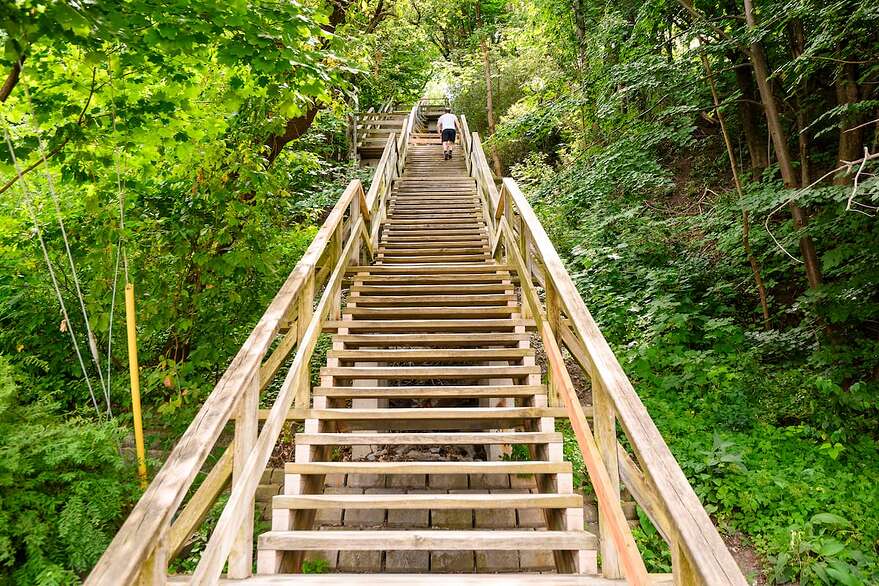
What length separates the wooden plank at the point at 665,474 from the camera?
114 cm

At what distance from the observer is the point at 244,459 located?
1890 mm

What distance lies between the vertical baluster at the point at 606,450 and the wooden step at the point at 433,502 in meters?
0.23

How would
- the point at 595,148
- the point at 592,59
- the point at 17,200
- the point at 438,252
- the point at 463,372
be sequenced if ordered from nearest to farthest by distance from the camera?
the point at 463,372, the point at 17,200, the point at 438,252, the point at 592,59, the point at 595,148

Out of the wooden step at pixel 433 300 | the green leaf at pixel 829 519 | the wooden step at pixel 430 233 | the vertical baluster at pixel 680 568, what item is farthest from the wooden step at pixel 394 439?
the wooden step at pixel 430 233

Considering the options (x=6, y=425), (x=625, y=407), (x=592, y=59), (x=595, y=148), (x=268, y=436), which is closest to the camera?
(x=625, y=407)

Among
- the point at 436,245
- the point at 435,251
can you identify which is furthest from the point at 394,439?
the point at 436,245

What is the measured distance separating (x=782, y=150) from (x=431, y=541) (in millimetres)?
4466

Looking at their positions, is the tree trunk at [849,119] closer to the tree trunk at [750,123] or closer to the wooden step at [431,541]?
the tree trunk at [750,123]

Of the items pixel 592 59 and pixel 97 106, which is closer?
pixel 97 106

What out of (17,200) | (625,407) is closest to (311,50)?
(625,407)

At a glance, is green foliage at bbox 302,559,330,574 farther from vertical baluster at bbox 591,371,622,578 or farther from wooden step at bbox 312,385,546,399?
vertical baluster at bbox 591,371,622,578

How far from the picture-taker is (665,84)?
5258mm

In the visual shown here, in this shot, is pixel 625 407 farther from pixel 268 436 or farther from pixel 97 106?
pixel 97 106

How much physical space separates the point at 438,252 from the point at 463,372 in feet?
10.2
